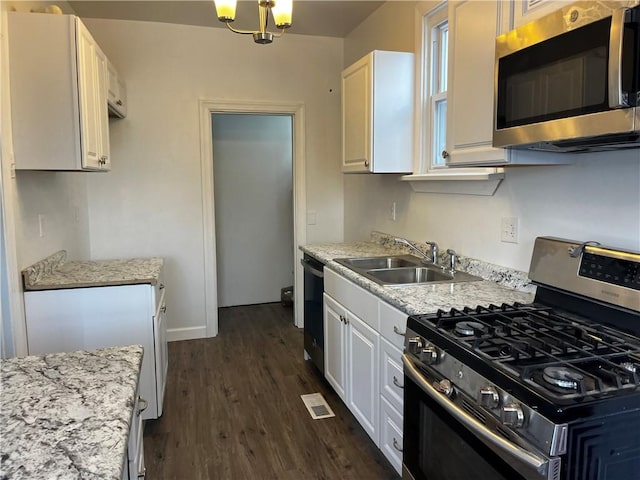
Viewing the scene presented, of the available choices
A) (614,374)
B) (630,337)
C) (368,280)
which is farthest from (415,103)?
(614,374)

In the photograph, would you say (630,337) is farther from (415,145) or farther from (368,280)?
(415,145)

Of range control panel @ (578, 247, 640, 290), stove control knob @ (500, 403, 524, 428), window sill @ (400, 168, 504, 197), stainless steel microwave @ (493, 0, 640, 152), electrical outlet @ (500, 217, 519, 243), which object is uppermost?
stainless steel microwave @ (493, 0, 640, 152)

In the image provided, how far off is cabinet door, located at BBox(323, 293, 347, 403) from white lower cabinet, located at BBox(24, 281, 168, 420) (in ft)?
3.34

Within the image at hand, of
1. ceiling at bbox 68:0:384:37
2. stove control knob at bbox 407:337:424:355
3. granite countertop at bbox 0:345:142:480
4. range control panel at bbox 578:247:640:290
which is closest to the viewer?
granite countertop at bbox 0:345:142:480

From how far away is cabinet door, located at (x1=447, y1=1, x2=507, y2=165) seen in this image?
1.85 m

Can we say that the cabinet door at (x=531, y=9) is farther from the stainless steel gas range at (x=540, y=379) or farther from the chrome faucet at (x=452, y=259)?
the chrome faucet at (x=452, y=259)

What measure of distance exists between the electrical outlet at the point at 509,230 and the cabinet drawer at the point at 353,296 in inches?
26.8

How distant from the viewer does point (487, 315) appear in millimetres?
1679

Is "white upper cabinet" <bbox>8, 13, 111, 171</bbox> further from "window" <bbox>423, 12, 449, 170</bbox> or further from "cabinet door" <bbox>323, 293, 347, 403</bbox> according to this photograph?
"window" <bbox>423, 12, 449, 170</bbox>

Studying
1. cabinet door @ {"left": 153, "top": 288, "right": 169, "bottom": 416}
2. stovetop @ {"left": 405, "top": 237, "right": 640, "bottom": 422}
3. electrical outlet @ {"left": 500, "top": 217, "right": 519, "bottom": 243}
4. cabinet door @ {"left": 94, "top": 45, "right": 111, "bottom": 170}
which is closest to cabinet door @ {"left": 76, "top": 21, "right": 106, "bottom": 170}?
cabinet door @ {"left": 94, "top": 45, "right": 111, "bottom": 170}

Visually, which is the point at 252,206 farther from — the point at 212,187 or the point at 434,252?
the point at 434,252

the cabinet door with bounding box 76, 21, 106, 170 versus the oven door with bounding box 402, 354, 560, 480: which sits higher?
the cabinet door with bounding box 76, 21, 106, 170

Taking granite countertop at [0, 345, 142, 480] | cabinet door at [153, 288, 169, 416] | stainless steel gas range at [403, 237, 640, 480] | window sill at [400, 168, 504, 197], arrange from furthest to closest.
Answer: cabinet door at [153, 288, 169, 416] → window sill at [400, 168, 504, 197] → stainless steel gas range at [403, 237, 640, 480] → granite countertop at [0, 345, 142, 480]

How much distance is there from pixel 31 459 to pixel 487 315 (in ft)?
4.56
